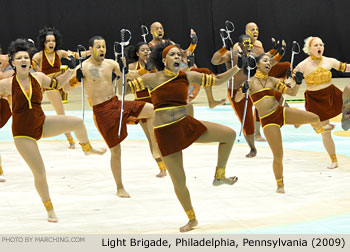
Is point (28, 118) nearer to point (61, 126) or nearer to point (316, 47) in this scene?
point (61, 126)

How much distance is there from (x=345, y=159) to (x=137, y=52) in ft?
9.61

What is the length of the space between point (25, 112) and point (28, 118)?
0.06 metres

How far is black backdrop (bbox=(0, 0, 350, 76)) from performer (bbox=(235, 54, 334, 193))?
11.7 m

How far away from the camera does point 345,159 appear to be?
8602 mm

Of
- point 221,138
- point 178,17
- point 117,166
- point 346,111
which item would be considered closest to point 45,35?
point 117,166

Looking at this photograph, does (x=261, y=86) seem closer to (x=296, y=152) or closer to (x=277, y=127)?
(x=277, y=127)

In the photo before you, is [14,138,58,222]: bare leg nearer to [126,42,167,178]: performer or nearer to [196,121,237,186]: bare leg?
[196,121,237,186]: bare leg

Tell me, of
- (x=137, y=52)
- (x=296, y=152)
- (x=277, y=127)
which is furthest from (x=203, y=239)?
(x=296, y=152)

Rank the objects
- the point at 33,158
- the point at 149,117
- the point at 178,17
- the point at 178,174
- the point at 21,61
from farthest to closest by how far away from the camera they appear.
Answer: the point at 178,17 → the point at 149,117 → the point at 21,61 → the point at 33,158 → the point at 178,174

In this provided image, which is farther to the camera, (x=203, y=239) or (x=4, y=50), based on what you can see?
(x=4, y=50)

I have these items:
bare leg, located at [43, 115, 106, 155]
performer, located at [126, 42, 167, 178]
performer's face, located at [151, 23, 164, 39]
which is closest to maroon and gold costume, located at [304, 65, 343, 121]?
performer, located at [126, 42, 167, 178]

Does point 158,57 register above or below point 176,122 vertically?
above

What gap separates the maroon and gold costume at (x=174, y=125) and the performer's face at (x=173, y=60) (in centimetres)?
8

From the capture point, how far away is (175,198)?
22.6ft
